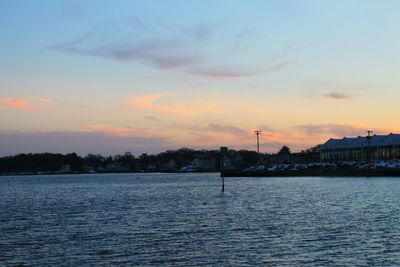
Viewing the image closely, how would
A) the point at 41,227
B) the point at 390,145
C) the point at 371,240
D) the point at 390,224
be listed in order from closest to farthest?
the point at 371,240 → the point at 390,224 → the point at 41,227 → the point at 390,145

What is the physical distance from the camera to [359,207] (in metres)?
49.3

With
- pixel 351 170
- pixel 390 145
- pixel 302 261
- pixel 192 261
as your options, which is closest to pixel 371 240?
pixel 302 261

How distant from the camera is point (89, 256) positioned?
25.8 meters

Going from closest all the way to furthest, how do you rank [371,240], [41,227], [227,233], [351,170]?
[371,240] → [227,233] → [41,227] → [351,170]

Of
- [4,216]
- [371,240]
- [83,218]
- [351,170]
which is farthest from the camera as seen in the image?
[351,170]

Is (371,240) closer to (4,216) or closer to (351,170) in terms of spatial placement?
(4,216)

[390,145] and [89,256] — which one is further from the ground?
[390,145]

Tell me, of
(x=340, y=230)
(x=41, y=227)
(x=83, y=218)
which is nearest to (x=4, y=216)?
(x=83, y=218)

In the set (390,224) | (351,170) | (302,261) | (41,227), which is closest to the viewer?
(302,261)

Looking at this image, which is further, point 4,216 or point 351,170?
point 351,170

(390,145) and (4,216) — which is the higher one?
(390,145)

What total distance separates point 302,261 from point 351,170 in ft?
462

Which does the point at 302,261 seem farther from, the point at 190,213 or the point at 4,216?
the point at 4,216

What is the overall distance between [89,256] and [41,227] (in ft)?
45.5
